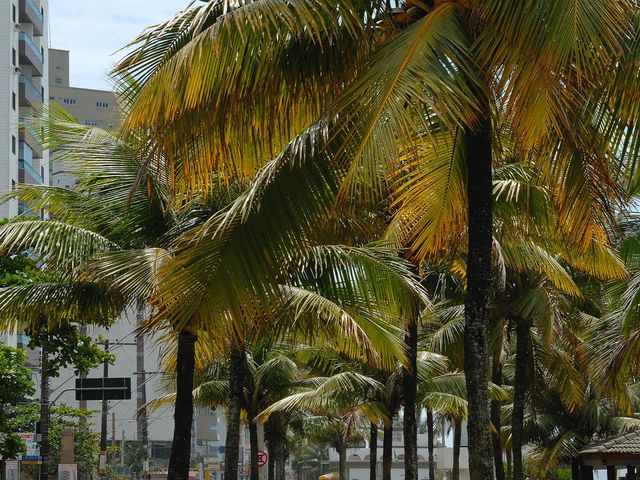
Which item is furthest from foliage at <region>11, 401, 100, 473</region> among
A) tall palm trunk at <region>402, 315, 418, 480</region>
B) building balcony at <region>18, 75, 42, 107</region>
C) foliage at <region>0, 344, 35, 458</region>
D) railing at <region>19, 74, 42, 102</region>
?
tall palm trunk at <region>402, 315, 418, 480</region>

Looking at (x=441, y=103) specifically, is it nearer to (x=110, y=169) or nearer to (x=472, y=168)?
(x=472, y=168)

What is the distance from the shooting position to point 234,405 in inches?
963

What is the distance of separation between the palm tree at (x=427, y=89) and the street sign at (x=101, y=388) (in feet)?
85.2

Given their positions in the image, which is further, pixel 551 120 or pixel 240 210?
pixel 240 210

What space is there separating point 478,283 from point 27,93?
56.8m

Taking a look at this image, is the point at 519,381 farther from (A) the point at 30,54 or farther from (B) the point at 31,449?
(A) the point at 30,54

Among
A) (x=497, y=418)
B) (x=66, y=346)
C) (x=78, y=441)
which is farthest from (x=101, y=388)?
(x=78, y=441)

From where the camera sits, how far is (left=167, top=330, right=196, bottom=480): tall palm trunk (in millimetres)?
16297

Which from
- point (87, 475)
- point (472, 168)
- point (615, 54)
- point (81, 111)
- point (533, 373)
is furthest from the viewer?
point (81, 111)

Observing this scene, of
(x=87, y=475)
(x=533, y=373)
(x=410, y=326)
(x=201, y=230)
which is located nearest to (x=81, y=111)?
(x=87, y=475)

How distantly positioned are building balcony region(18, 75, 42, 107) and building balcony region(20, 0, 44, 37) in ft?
13.2

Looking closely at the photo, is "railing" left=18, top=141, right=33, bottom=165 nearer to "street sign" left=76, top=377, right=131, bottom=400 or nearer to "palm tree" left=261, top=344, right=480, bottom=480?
"street sign" left=76, top=377, right=131, bottom=400

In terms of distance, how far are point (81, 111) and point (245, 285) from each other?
112 meters

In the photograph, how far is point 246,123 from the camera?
10617mm
